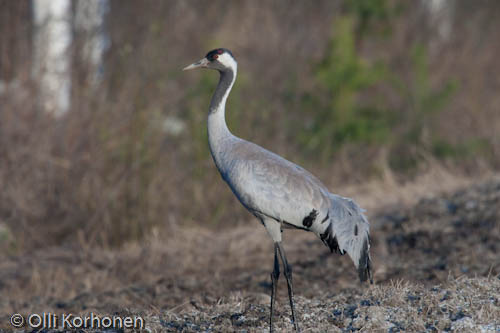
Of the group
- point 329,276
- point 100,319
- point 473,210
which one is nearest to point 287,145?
point 473,210

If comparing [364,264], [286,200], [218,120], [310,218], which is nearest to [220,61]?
[218,120]

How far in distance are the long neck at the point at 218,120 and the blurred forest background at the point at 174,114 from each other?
2765 millimetres

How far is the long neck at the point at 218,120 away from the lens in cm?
427

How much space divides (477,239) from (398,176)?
357 cm

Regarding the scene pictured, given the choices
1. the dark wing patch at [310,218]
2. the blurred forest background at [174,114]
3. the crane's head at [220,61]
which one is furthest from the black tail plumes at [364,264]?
the blurred forest background at [174,114]

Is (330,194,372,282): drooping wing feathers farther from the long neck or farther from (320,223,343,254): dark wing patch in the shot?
the long neck

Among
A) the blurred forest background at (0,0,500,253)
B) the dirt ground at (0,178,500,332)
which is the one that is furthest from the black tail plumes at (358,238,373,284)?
the blurred forest background at (0,0,500,253)

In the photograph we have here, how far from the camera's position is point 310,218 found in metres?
4.12

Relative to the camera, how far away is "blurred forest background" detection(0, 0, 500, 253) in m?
7.24

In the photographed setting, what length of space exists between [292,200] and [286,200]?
4 cm

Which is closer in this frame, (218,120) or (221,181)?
(218,120)

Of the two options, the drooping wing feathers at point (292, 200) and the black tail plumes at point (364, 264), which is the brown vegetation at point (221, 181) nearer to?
the black tail plumes at point (364, 264)

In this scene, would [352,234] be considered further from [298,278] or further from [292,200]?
[298,278]

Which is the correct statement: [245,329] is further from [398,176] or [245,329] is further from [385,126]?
[385,126]
